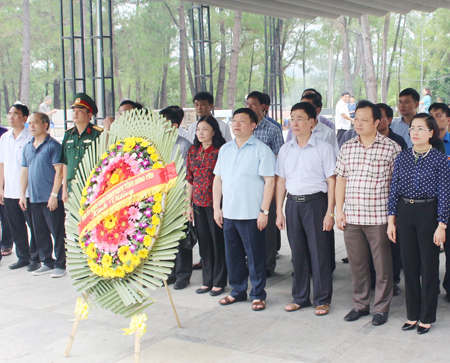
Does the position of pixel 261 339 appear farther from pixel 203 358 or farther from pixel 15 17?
pixel 15 17

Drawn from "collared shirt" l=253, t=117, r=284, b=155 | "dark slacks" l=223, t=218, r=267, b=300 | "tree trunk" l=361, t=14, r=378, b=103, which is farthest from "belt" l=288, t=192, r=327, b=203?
"tree trunk" l=361, t=14, r=378, b=103

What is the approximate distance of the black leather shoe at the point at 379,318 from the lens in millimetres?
3713

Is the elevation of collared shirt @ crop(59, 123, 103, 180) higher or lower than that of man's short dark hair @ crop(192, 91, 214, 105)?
lower

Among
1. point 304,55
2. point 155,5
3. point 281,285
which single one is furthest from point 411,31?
point 281,285

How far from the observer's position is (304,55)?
35.9 m

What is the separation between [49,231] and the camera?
552cm

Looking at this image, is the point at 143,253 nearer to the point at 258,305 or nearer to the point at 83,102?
the point at 258,305

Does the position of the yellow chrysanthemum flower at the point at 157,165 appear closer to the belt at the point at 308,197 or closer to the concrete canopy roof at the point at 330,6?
the belt at the point at 308,197

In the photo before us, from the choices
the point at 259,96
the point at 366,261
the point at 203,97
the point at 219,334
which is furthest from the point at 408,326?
the point at 203,97

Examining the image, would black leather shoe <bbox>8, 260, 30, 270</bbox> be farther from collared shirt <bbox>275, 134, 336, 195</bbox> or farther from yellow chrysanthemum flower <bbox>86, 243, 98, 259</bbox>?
collared shirt <bbox>275, 134, 336, 195</bbox>

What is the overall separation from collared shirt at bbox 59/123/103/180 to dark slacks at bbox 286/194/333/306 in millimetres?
2094

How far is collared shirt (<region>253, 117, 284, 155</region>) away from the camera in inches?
196

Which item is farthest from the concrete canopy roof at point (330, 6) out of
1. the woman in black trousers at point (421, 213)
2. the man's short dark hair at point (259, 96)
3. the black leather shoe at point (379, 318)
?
the black leather shoe at point (379, 318)

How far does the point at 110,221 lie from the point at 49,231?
8.12 feet
